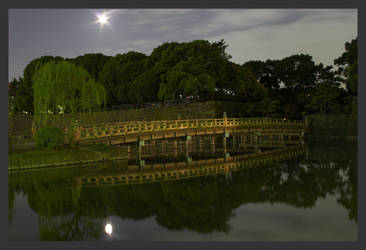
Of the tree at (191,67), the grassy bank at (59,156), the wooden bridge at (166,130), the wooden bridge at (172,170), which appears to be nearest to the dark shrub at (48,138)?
the grassy bank at (59,156)

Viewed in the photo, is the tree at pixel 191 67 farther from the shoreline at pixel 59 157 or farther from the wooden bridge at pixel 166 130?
the shoreline at pixel 59 157

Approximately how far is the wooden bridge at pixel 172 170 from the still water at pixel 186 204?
0.06 meters

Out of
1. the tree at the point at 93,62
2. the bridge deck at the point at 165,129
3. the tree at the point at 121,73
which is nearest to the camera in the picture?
the bridge deck at the point at 165,129

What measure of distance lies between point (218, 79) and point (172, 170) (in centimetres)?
2573

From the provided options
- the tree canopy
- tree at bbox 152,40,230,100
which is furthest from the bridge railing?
tree at bbox 152,40,230,100

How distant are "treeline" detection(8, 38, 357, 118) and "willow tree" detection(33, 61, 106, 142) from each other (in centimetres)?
1996

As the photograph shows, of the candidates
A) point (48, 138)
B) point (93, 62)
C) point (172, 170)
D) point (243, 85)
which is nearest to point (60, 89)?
point (48, 138)

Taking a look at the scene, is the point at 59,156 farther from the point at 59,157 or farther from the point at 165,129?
the point at 165,129

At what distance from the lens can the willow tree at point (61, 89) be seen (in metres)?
22.3

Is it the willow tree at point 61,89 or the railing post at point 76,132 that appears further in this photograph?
the railing post at point 76,132

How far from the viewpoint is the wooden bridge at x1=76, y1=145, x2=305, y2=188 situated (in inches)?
682

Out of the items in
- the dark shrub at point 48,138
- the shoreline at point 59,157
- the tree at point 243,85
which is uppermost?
the tree at point 243,85

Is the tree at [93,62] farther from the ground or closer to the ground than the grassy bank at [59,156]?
farther from the ground

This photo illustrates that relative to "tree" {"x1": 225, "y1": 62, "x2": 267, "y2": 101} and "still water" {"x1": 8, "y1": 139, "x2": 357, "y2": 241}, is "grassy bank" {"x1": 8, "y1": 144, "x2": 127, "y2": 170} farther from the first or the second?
"tree" {"x1": 225, "y1": 62, "x2": 267, "y2": 101}
